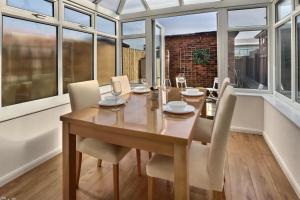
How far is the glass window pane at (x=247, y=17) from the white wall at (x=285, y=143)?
1447 mm

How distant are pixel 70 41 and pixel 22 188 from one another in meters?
2.06

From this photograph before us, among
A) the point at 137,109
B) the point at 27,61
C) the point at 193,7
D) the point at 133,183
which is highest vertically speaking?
the point at 193,7

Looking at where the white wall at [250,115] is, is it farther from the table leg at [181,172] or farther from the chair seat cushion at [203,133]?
the table leg at [181,172]

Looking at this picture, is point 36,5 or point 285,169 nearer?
point 285,169

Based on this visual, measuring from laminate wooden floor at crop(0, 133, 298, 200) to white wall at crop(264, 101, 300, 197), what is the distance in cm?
9

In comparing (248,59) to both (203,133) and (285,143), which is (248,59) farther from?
(203,133)

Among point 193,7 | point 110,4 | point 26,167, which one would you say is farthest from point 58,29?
point 193,7

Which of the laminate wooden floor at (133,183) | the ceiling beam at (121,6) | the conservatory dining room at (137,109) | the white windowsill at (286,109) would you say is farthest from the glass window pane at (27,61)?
the white windowsill at (286,109)

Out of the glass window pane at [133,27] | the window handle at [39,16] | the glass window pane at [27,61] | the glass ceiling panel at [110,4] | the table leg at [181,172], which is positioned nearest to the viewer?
the table leg at [181,172]

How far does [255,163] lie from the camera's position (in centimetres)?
242

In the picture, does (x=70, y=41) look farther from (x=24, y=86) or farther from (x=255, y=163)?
(x=255, y=163)

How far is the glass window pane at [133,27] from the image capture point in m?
4.25

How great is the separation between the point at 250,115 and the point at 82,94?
2736 mm

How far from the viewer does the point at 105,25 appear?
3965 mm
